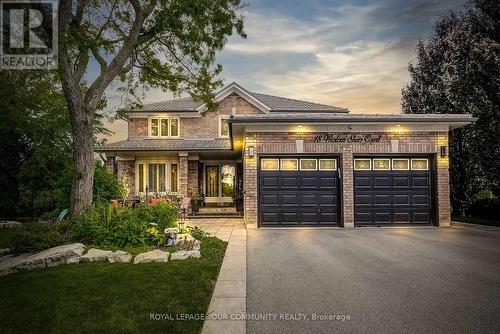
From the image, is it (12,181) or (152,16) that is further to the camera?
(12,181)

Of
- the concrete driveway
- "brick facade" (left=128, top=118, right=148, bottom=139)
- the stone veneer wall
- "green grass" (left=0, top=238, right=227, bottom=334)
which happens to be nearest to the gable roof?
"brick facade" (left=128, top=118, right=148, bottom=139)

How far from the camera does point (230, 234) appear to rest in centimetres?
1037

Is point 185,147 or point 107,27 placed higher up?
point 107,27

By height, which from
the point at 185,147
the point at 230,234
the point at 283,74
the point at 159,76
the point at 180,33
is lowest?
the point at 230,234

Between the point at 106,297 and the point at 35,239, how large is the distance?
4.26m

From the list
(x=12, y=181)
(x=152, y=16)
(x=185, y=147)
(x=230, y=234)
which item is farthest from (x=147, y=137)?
(x=230, y=234)

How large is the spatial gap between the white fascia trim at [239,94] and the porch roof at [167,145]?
2527 mm

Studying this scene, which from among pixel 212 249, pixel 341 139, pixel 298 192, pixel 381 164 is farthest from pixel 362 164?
pixel 212 249

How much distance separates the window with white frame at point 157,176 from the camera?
64.7ft

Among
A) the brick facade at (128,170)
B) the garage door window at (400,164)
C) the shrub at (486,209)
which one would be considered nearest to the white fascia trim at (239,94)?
the brick facade at (128,170)

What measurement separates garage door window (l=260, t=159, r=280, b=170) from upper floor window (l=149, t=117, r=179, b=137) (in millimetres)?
10480

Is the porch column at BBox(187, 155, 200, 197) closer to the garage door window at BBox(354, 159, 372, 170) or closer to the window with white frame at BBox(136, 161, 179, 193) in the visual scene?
the window with white frame at BBox(136, 161, 179, 193)

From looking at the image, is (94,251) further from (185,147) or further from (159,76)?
(185,147)

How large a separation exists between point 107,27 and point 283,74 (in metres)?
10.9
